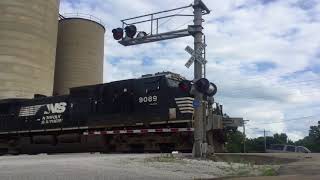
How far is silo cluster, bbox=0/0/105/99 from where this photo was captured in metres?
47.1

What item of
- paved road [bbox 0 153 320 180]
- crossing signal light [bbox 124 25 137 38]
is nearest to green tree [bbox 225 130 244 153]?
crossing signal light [bbox 124 25 137 38]

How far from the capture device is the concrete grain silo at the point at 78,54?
56688 mm

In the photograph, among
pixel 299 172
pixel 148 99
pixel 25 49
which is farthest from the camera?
pixel 25 49

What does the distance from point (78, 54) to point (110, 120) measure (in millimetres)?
35945

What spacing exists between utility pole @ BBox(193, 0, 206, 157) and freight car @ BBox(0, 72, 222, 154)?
2.22m

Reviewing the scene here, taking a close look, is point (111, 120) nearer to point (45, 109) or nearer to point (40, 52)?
point (45, 109)

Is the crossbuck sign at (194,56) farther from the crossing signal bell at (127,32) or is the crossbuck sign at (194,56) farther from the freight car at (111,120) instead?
the crossing signal bell at (127,32)

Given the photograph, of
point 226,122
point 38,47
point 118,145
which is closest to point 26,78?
point 38,47

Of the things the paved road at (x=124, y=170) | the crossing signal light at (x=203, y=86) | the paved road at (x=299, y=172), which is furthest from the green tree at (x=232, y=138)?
the paved road at (x=124, y=170)

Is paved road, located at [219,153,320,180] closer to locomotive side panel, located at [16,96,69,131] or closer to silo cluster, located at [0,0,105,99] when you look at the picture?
locomotive side panel, located at [16,96,69,131]

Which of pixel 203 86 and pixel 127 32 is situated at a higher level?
pixel 127 32

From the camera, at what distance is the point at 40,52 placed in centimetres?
4969

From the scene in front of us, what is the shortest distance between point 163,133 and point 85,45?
131 feet

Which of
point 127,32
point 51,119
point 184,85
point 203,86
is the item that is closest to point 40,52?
point 51,119
